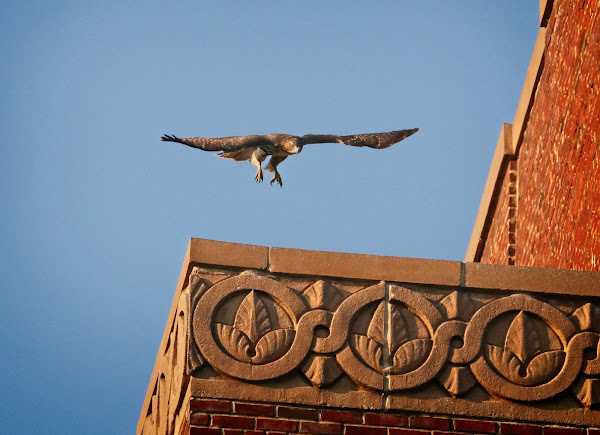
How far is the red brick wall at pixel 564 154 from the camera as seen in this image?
8977mm

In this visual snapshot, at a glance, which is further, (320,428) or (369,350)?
(369,350)

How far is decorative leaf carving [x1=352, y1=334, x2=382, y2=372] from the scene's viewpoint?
23.1 ft

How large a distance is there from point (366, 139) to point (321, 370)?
451 cm

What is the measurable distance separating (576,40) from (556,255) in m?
1.67

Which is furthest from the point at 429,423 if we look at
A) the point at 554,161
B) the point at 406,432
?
the point at 554,161

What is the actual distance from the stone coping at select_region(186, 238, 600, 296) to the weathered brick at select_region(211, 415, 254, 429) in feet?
2.81

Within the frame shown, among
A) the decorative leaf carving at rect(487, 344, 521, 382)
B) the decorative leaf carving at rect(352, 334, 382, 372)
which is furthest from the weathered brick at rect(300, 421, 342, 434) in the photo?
the decorative leaf carving at rect(487, 344, 521, 382)

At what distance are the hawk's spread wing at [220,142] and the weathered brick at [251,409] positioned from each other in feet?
11.7

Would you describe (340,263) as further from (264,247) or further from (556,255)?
(556,255)

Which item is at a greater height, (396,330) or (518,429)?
(396,330)

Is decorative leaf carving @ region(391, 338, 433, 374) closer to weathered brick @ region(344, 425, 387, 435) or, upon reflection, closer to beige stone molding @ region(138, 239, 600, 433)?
beige stone molding @ region(138, 239, 600, 433)

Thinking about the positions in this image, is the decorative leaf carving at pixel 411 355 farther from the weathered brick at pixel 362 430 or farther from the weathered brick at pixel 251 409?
the weathered brick at pixel 251 409

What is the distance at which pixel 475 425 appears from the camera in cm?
699

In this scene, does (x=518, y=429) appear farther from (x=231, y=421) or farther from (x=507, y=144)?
(x=507, y=144)
